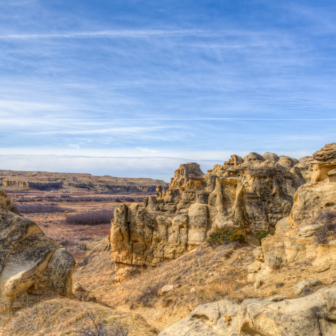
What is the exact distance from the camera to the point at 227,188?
14.6 m

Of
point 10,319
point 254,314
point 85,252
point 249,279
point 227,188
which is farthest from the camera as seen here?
point 85,252

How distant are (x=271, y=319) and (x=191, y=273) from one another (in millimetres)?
7253

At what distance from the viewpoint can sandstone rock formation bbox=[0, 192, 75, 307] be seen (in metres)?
7.59

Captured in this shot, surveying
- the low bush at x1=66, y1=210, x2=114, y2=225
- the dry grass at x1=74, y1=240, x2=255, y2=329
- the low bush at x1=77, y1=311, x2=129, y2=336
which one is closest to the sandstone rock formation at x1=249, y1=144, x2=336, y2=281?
the dry grass at x1=74, y1=240, x2=255, y2=329

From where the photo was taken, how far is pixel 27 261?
8062mm

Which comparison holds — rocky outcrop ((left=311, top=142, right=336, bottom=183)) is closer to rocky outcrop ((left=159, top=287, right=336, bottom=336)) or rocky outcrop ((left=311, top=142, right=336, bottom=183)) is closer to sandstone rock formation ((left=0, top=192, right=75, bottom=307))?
rocky outcrop ((left=159, top=287, right=336, bottom=336))

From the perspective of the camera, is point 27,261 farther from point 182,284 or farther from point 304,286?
point 304,286

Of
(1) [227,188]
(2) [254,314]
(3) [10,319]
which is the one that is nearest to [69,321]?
(3) [10,319]

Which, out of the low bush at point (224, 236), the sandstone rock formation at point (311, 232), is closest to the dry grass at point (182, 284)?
the low bush at point (224, 236)

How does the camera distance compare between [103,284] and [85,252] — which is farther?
[85,252]

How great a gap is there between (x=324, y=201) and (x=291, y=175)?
1562 cm

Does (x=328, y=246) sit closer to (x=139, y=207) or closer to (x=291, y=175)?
(x=139, y=207)

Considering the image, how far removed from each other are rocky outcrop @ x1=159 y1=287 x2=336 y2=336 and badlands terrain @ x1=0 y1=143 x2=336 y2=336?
15 millimetres

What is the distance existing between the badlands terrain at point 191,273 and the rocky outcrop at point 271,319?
0.05 feet
